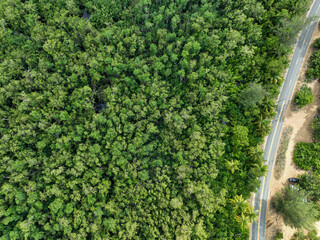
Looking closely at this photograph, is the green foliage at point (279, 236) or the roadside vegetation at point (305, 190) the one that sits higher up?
the roadside vegetation at point (305, 190)

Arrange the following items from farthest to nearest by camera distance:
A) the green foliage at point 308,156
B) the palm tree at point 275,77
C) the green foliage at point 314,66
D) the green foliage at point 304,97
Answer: the green foliage at point 314,66 → the green foliage at point 304,97 → the palm tree at point 275,77 → the green foliage at point 308,156

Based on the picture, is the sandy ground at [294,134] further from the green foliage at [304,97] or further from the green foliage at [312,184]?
the green foliage at [312,184]

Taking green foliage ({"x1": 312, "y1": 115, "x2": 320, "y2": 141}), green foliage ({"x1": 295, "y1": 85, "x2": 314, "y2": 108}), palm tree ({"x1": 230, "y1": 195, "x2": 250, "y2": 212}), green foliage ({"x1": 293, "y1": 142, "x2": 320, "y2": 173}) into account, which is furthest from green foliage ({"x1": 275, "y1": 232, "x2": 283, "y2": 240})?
green foliage ({"x1": 295, "y1": 85, "x2": 314, "y2": 108})

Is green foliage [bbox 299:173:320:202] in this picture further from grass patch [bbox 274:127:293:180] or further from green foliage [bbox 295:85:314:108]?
green foliage [bbox 295:85:314:108]

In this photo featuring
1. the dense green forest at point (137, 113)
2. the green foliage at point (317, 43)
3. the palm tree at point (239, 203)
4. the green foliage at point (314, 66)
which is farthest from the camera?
the green foliage at point (317, 43)

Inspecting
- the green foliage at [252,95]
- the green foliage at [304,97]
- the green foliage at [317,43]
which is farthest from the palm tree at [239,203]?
the green foliage at [317,43]

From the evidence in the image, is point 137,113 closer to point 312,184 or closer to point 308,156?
point 308,156
